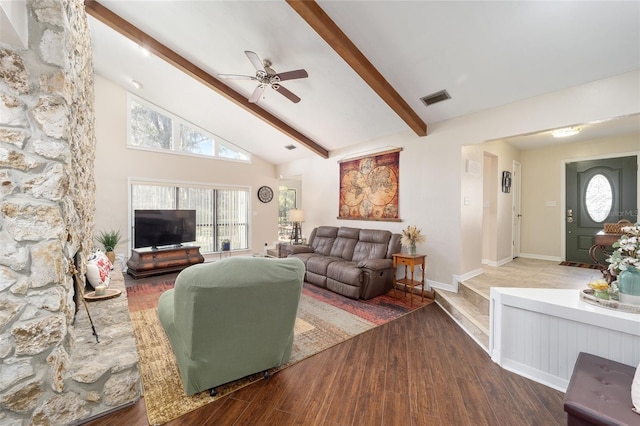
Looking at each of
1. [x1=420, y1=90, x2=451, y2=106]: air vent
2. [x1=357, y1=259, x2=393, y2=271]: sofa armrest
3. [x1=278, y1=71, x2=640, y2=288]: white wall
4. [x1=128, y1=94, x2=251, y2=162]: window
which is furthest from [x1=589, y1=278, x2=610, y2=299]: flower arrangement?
[x1=128, y1=94, x2=251, y2=162]: window

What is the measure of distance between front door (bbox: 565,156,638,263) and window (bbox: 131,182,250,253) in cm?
737

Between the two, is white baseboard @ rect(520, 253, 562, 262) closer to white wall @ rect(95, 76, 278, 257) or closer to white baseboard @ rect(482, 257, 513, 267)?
white baseboard @ rect(482, 257, 513, 267)

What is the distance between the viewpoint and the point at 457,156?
3.96 metres

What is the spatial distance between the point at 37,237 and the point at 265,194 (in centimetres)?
625

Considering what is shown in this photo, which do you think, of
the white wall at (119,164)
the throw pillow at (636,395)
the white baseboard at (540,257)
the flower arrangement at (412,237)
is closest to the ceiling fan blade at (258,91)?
the flower arrangement at (412,237)

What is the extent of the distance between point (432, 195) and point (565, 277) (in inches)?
90.0

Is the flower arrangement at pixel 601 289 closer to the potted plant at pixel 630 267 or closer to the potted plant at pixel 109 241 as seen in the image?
the potted plant at pixel 630 267

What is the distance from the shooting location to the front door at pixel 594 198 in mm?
4539

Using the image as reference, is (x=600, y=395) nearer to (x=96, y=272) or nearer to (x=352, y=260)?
(x=352, y=260)

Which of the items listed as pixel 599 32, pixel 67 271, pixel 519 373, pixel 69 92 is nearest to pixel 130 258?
pixel 67 271

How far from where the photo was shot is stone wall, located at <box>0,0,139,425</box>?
1.50m

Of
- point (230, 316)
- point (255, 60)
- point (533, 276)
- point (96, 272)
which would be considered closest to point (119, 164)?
point (96, 272)

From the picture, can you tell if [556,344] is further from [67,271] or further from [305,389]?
[67,271]

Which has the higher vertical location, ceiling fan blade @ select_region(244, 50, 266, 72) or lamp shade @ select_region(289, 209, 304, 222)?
ceiling fan blade @ select_region(244, 50, 266, 72)
